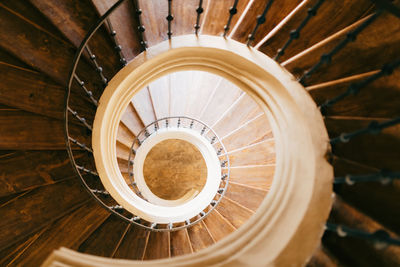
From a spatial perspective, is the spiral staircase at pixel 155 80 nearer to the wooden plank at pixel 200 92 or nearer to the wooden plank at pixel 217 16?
the wooden plank at pixel 217 16

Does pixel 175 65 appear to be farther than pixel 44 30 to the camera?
Yes

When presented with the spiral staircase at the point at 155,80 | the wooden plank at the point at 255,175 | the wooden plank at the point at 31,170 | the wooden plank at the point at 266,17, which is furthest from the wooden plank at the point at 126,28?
the wooden plank at the point at 255,175

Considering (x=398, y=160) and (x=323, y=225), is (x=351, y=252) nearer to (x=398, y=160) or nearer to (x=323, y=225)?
(x=323, y=225)

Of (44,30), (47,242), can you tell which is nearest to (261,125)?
(44,30)

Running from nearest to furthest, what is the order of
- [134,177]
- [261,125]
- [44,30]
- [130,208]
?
1. [44,30]
2. [130,208]
3. [261,125]
4. [134,177]

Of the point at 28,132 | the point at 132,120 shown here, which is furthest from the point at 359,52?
the point at 132,120

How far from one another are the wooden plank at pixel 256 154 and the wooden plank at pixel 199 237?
142 cm

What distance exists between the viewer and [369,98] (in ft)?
4.89

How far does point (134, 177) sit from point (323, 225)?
211 inches

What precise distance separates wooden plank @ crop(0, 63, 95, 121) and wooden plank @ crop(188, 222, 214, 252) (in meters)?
3.19

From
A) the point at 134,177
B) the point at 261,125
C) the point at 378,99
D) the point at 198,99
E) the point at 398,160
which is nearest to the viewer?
the point at 398,160

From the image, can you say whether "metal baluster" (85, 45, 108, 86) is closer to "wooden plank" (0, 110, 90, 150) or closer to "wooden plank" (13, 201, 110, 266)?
"wooden plank" (0, 110, 90, 150)

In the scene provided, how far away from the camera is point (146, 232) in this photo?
3.66m

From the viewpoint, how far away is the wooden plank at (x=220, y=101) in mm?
4797
